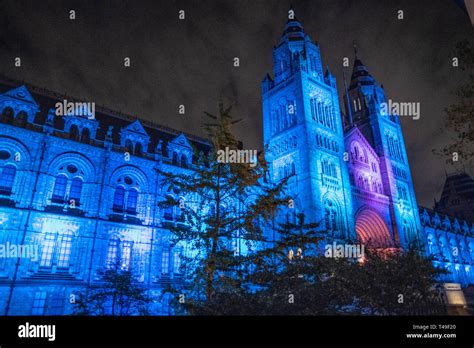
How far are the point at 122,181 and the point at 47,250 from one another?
309 inches

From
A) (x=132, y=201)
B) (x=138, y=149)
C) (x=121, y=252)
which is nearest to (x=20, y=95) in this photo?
(x=138, y=149)

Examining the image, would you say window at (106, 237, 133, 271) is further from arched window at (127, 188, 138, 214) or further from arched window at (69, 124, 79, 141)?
arched window at (69, 124, 79, 141)

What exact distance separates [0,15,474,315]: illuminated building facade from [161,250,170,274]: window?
0.29ft

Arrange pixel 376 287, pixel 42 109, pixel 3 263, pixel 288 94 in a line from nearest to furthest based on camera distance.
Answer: pixel 376 287
pixel 3 263
pixel 42 109
pixel 288 94

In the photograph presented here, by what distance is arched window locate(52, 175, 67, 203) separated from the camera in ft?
79.1

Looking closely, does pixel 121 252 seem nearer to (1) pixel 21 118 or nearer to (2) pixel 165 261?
(2) pixel 165 261

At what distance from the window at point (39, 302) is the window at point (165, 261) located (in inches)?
348

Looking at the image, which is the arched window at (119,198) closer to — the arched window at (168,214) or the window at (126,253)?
the window at (126,253)

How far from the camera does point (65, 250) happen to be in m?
23.2
